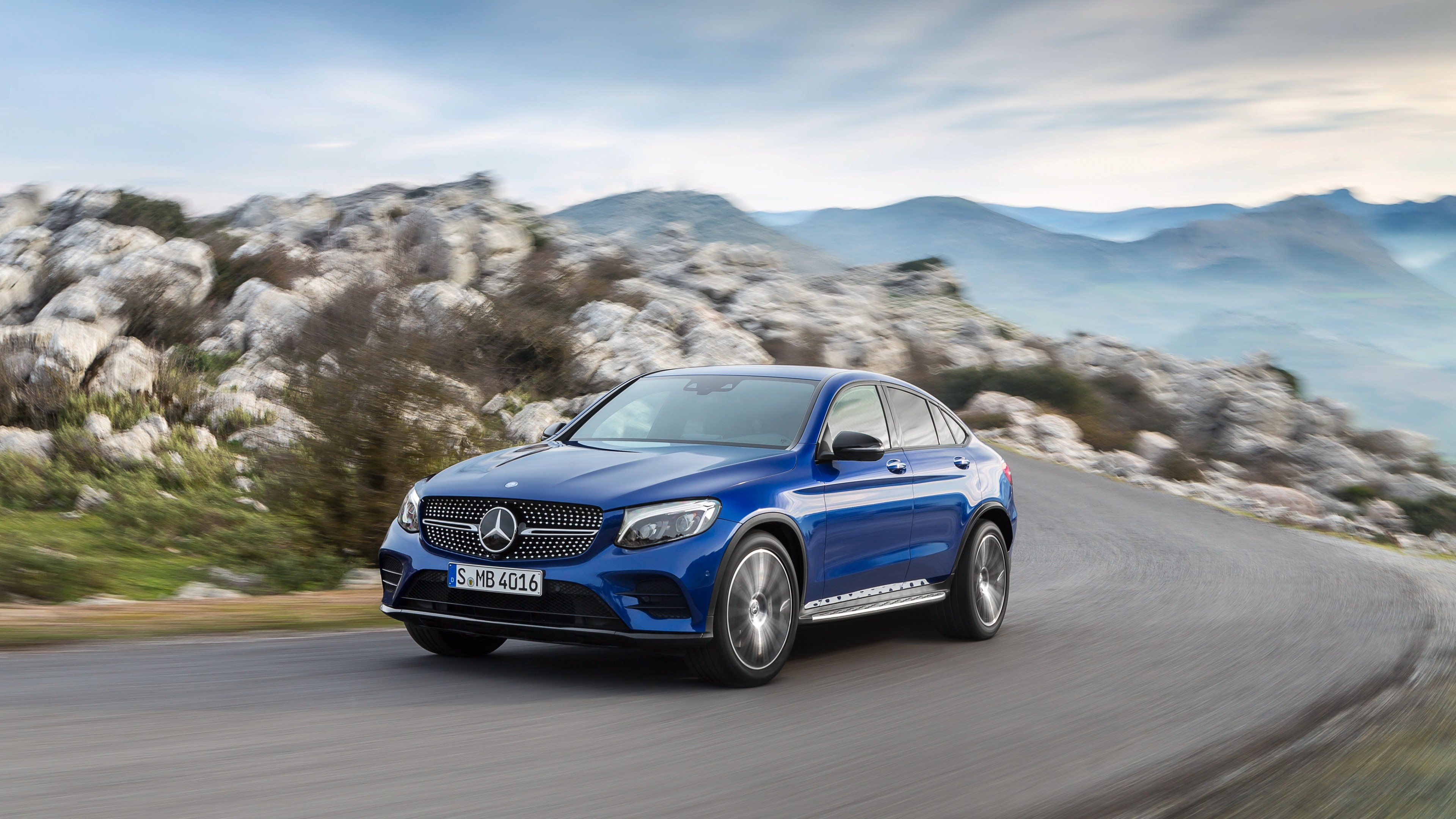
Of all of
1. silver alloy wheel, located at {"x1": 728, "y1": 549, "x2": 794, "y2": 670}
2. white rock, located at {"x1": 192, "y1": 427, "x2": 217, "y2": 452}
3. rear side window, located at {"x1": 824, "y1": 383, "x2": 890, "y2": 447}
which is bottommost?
white rock, located at {"x1": 192, "y1": 427, "x2": 217, "y2": 452}

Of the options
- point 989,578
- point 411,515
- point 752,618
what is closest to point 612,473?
point 752,618

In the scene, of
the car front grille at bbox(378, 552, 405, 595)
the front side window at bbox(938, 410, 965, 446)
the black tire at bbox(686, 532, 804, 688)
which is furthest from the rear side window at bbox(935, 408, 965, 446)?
the car front grille at bbox(378, 552, 405, 595)

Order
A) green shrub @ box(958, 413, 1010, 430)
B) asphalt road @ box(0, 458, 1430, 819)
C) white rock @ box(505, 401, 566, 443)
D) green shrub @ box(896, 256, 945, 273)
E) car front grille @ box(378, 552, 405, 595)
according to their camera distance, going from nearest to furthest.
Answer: asphalt road @ box(0, 458, 1430, 819)
car front grille @ box(378, 552, 405, 595)
white rock @ box(505, 401, 566, 443)
green shrub @ box(958, 413, 1010, 430)
green shrub @ box(896, 256, 945, 273)

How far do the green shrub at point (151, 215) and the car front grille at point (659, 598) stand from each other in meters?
50.2

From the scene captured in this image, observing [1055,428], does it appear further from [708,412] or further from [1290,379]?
[708,412]

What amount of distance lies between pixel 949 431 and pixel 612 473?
130 inches

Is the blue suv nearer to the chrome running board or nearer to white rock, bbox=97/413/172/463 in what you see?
the chrome running board

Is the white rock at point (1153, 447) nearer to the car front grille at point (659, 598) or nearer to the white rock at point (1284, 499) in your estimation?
the white rock at point (1284, 499)

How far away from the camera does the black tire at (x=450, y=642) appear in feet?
23.2

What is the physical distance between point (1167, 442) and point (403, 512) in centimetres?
4543

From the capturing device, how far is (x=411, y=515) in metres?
6.71

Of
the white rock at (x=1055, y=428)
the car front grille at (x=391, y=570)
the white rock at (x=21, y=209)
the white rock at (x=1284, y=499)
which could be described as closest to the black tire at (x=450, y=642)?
the car front grille at (x=391, y=570)

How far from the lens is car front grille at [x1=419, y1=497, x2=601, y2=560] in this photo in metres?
6.13

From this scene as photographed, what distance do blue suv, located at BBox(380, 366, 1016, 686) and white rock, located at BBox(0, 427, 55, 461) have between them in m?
18.3
